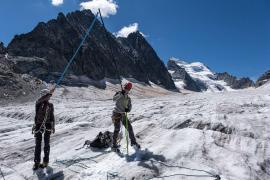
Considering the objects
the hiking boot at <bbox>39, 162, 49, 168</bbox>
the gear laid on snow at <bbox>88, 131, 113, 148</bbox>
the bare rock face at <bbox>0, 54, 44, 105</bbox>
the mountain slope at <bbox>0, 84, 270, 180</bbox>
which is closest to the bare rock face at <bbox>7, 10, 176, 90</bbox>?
the bare rock face at <bbox>0, 54, 44, 105</bbox>

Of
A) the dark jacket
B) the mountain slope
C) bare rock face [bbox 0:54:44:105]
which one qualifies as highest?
bare rock face [bbox 0:54:44:105]

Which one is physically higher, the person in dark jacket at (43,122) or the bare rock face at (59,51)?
the bare rock face at (59,51)

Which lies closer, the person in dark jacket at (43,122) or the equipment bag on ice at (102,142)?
the person in dark jacket at (43,122)

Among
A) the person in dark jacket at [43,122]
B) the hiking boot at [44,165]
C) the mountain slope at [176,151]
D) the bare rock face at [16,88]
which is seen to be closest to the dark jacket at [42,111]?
the person in dark jacket at [43,122]

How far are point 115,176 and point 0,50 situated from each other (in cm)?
11610

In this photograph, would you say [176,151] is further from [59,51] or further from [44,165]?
[59,51]

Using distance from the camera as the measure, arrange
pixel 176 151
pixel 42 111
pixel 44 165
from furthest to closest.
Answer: pixel 42 111
pixel 44 165
pixel 176 151

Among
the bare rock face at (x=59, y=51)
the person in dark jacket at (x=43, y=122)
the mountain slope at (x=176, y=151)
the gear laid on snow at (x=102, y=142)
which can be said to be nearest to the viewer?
the mountain slope at (x=176, y=151)

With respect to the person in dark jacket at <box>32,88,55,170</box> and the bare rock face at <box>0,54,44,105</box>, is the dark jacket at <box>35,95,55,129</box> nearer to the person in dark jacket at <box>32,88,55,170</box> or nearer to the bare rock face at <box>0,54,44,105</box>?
the person in dark jacket at <box>32,88,55,170</box>

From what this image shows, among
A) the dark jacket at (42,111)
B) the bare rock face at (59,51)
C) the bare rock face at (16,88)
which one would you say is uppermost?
the bare rock face at (59,51)

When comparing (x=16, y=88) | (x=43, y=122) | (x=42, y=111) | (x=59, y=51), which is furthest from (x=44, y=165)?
(x=59, y=51)

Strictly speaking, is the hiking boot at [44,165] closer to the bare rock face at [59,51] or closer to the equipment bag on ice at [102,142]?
the equipment bag on ice at [102,142]

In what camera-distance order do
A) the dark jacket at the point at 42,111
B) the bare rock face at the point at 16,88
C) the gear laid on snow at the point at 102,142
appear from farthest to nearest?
the bare rock face at the point at 16,88, the gear laid on snow at the point at 102,142, the dark jacket at the point at 42,111

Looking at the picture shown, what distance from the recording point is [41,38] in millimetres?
139875
